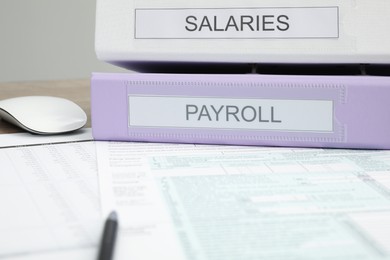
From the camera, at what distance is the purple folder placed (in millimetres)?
460

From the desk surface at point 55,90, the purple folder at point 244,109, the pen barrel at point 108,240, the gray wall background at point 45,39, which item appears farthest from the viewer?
the gray wall background at point 45,39

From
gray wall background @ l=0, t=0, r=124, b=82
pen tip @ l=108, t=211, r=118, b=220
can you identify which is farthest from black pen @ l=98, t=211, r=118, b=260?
gray wall background @ l=0, t=0, r=124, b=82

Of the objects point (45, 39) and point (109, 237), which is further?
point (45, 39)

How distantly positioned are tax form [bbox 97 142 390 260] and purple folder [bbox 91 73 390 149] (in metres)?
0.01

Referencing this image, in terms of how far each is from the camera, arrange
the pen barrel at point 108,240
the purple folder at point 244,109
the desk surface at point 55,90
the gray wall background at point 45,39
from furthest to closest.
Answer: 1. the gray wall background at point 45,39
2. the desk surface at point 55,90
3. the purple folder at point 244,109
4. the pen barrel at point 108,240

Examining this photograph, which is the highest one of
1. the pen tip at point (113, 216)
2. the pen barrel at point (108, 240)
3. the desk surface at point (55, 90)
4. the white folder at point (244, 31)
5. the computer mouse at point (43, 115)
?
the white folder at point (244, 31)

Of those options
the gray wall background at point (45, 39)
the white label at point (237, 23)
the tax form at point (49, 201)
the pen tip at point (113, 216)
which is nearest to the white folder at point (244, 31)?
the white label at point (237, 23)

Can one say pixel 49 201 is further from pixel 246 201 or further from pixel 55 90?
pixel 55 90

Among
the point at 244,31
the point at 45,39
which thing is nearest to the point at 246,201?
the point at 244,31

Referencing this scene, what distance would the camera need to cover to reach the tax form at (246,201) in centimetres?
27

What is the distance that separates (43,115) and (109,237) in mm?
320

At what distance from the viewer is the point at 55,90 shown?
0.86m

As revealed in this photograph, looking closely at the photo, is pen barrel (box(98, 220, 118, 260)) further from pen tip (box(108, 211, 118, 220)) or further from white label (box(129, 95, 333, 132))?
white label (box(129, 95, 333, 132))

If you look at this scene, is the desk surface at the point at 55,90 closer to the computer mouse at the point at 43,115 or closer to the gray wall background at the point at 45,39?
the computer mouse at the point at 43,115
